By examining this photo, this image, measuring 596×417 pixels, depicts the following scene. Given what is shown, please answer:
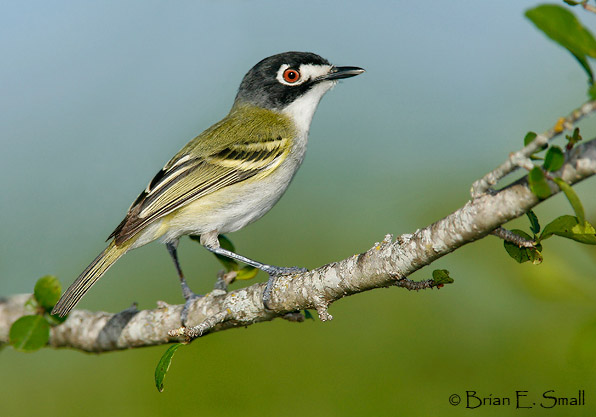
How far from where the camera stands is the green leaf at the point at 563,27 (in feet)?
5.85

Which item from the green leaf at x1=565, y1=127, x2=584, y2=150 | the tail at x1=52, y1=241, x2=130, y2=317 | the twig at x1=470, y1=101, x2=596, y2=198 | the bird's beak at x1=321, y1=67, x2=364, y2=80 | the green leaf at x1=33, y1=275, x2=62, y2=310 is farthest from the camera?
the bird's beak at x1=321, y1=67, x2=364, y2=80

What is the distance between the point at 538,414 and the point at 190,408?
2.10 m

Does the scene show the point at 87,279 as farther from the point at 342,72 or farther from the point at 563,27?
the point at 563,27

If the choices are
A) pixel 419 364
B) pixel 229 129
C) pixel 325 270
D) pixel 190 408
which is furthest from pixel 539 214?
pixel 229 129

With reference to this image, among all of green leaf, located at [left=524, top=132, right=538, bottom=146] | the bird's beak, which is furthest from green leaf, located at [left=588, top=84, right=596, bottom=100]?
→ the bird's beak

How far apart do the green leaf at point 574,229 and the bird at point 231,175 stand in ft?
7.73

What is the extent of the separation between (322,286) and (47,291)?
6.35 ft

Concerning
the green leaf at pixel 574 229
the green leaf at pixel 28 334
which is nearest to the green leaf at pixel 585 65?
the green leaf at pixel 574 229

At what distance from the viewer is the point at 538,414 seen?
2.84 m

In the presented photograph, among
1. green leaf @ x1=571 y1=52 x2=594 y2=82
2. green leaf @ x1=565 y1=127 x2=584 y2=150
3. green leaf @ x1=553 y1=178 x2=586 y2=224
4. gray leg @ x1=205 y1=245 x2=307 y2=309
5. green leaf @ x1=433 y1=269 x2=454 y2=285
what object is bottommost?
gray leg @ x1=205 y1=245 x2=307 y2=309

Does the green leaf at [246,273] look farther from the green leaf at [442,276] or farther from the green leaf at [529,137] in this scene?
the green leaf at [529,137]

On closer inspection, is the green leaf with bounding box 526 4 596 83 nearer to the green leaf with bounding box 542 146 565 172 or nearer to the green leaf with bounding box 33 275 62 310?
the green leaf with bounding box 542 146 565 172

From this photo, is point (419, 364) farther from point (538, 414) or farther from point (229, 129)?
point (229, 129)

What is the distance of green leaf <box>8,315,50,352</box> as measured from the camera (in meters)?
3.70
